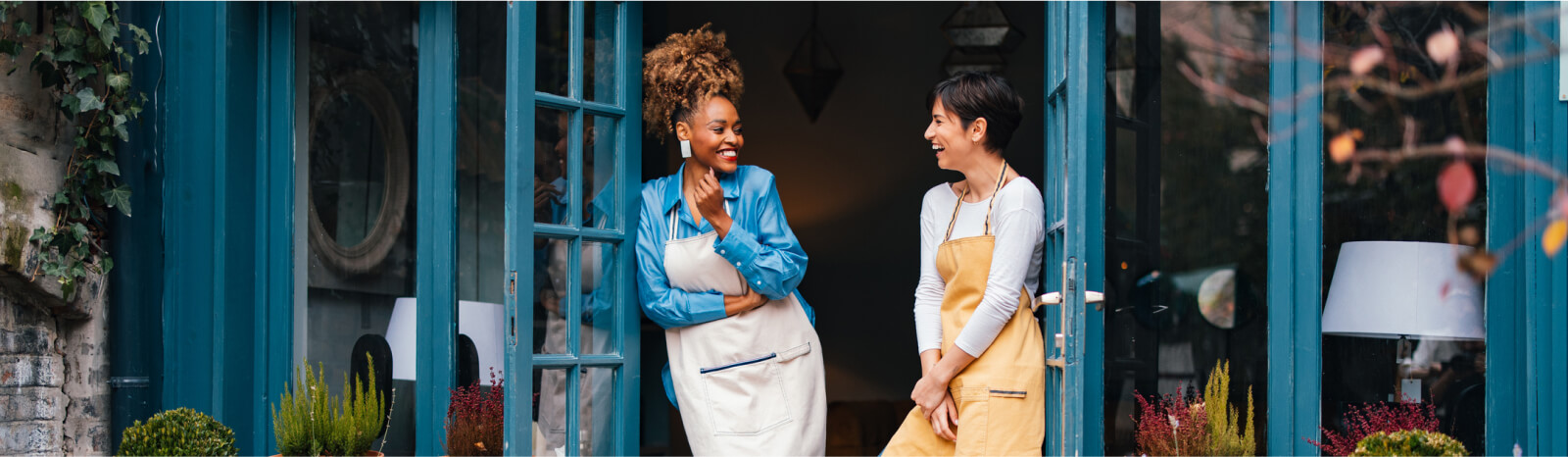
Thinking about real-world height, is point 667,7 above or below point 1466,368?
above

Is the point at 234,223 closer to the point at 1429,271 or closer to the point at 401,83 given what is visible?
the point at 401,83

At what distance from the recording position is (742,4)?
23.1 feet

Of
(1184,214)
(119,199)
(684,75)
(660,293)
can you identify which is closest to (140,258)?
(119,199)

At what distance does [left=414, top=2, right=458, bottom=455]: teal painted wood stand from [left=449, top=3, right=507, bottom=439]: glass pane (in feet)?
0.09

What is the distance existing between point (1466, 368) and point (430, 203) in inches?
122

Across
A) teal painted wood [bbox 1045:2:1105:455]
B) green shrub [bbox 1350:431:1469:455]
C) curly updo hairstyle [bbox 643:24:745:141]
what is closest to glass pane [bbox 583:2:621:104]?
curly updo hairstyle [bbox 643:24:745:141]

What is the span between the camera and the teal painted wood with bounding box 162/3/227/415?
13.7 feet

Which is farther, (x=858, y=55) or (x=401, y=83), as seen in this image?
(x=858, y=55)

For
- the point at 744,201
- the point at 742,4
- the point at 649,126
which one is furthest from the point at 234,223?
the point at 742,4

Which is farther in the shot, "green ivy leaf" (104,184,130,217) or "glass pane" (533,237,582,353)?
"green ivy leaf" (104,184,130,217)

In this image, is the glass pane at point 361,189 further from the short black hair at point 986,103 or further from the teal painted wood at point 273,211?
the short black hair at point 986,103

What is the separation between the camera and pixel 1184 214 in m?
3.61

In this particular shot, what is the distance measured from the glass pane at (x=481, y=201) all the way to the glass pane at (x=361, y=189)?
189 millimetres

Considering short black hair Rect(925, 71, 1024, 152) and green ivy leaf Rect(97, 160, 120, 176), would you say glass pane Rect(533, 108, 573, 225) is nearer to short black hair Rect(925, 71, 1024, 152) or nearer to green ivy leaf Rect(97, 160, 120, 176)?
short black hair Rect(925, 71, 1024, 152)
